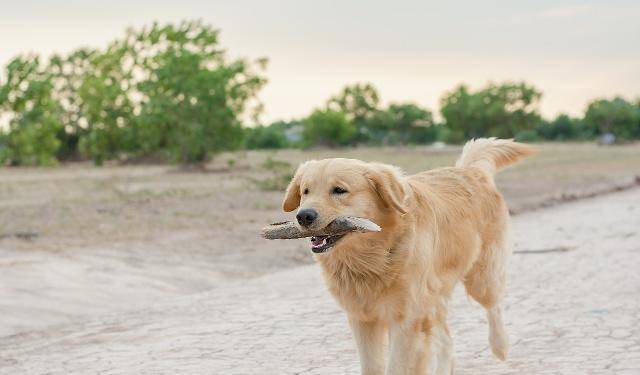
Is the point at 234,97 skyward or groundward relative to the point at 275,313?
skyward

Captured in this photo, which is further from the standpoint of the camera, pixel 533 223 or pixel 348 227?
pixel 533 223

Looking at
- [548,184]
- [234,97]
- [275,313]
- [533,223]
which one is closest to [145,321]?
[275,313]

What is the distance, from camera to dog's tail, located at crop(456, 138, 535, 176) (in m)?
7.75

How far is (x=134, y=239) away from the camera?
16531mm

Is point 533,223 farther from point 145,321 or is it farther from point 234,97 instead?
point 234,97

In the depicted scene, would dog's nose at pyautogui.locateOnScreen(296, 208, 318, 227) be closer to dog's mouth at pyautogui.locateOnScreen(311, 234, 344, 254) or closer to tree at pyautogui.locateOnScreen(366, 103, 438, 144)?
dog's mouth at pyautogui.locateOnScreen(311, 234, 344, 254)

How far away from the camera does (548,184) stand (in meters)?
30.6

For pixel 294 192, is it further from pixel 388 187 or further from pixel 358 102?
pixel 358 102

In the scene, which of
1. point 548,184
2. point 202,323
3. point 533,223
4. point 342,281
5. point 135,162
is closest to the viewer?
point 342,281

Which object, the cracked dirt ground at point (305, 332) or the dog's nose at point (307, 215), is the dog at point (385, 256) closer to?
the dog's nose at point (307, 215)

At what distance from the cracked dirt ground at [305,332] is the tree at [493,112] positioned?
92088 millimetres

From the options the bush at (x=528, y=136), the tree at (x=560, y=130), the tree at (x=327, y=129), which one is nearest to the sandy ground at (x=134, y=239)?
the tree at (x=327, y=129)

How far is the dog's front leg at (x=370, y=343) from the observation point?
18.9ft

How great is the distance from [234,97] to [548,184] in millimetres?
14439
